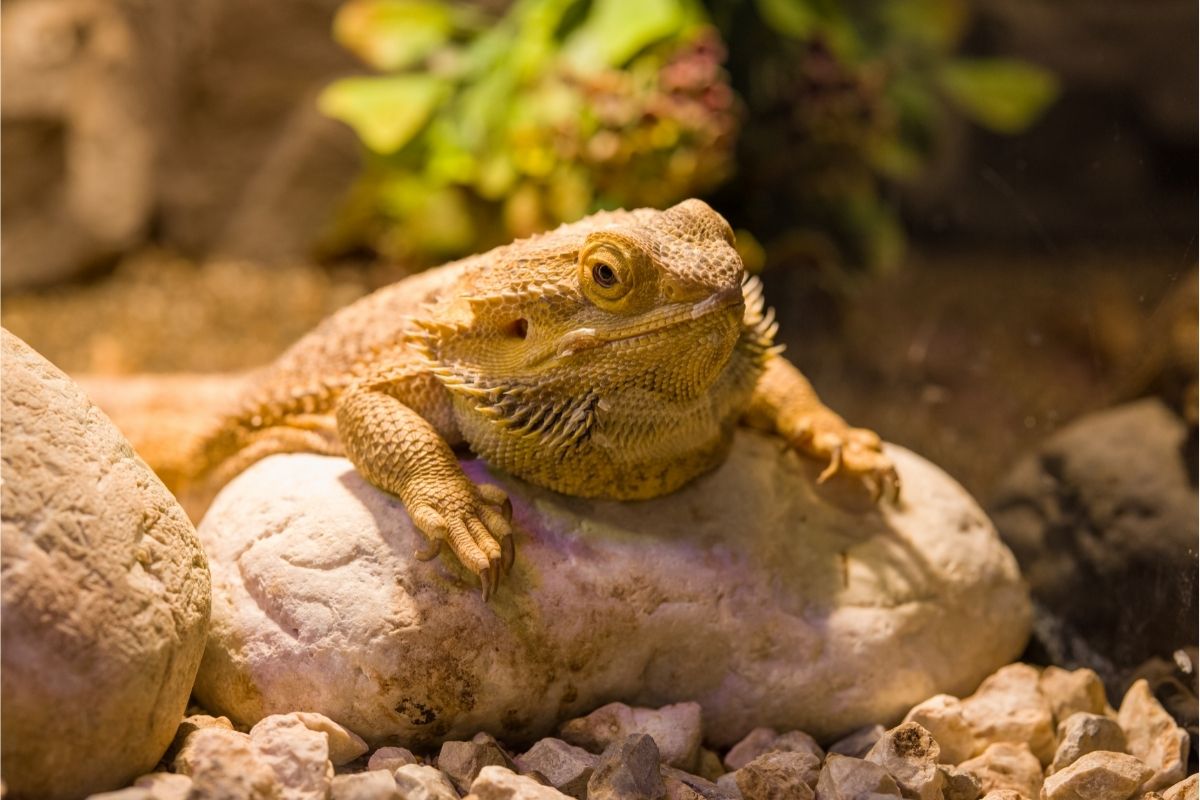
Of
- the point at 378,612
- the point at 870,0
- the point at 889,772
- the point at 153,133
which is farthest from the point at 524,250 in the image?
the point at 153,133

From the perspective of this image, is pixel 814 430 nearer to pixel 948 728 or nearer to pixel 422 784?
pixel 948 728

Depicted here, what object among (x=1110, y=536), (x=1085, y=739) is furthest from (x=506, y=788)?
(x=1110, y=536)

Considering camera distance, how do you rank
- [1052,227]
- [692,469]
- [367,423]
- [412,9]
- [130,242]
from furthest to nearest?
1. [130,242]
2. [412,9]
3. [1052,227]
4. [692,469]
5. [367,423]

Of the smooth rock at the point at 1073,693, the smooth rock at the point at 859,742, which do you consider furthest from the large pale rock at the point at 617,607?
the smooth rock at the point at 1073,693

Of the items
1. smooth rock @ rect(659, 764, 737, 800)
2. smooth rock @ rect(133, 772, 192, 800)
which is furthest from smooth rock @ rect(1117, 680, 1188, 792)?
smooth rock @ rect(133, 772, 192, 800)

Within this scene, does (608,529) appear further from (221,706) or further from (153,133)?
(153,133)

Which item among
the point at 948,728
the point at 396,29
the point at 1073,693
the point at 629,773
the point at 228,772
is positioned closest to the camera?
the point at 228,772
